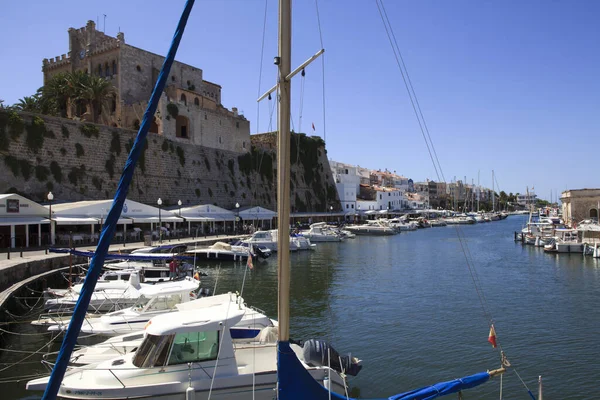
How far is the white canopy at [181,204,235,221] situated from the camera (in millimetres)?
36616

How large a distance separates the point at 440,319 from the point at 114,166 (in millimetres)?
29446

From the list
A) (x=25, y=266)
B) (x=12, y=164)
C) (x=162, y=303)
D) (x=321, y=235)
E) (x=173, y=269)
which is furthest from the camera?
(x=321, y=235)

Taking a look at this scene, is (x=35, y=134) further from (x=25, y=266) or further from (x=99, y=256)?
(x=99, y=256)

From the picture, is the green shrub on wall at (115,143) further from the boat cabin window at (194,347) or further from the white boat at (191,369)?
the boat cabin window at (194,347)

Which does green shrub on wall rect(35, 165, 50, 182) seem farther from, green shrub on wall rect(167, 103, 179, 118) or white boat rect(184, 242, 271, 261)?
green shrub on wall rect(167, 103, 179, 118)

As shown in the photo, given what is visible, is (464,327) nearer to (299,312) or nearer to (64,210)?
(299,312)

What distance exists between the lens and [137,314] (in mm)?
12961

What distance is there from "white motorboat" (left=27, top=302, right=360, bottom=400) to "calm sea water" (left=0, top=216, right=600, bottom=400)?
254 cm

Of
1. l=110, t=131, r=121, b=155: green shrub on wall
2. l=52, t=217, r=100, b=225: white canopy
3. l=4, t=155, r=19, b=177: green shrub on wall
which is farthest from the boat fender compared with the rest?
l=110, t=131, r=121, b=155: green shrub on wall

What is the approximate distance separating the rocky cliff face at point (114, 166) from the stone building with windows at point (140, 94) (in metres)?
1.86

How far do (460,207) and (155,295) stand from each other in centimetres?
13031

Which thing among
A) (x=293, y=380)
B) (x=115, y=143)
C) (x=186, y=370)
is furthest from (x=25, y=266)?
(x=115, y=143)

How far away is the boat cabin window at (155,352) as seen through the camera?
7.91 metres

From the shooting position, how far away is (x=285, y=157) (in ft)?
18.2
